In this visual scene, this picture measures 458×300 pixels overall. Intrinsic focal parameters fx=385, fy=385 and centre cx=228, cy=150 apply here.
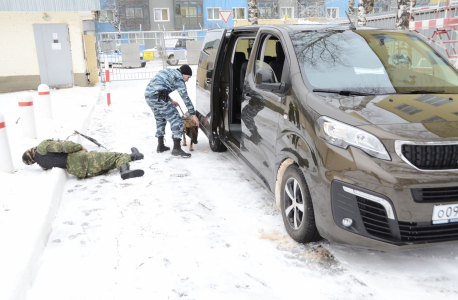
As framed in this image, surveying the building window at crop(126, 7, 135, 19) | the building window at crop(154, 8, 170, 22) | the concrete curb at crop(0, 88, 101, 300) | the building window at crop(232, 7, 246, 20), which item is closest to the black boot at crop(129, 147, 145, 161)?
the concrete curb at crop(0, 88, 101, 300)

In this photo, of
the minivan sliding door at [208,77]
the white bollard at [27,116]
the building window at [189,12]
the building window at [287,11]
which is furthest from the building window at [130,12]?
the minivan sliding door at [208,77]

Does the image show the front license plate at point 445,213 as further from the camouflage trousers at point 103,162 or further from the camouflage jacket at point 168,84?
the camouflage jacket at point 168,84

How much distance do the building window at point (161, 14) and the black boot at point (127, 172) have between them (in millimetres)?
43714

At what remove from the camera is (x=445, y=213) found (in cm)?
263

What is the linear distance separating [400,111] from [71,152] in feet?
13.6

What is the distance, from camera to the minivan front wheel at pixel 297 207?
3.17m

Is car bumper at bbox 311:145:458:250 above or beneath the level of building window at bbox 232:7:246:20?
beneath

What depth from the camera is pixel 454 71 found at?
151 inches

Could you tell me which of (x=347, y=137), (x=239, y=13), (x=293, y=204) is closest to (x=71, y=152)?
(x=293, y=204)

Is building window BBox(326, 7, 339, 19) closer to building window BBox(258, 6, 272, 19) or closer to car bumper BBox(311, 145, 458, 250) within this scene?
building window BBox(258, 6, 272, 19)

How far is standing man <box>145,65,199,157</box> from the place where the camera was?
20.2 feet

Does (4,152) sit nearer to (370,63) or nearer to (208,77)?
(208,77)

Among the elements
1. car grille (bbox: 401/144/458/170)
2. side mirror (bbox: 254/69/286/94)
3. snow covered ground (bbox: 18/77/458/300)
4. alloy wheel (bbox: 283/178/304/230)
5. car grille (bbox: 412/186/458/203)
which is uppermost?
side mirror (bbox: 254/69/286/94)

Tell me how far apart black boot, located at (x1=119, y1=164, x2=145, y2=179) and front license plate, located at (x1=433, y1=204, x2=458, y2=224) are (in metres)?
3.77
